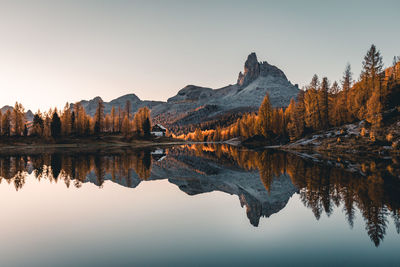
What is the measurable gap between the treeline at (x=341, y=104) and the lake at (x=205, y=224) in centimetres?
4749

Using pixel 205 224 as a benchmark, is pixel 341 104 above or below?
above

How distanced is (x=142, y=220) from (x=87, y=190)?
955 cm

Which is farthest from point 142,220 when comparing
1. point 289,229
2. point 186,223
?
point 289,229

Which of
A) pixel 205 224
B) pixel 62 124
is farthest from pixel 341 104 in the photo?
pixel 62 124

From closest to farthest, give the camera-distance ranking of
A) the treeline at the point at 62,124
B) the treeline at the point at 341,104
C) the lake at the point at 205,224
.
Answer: the lake at the point at 205,224, the treeline at the point at 341,104, the treeline at the point at 62,124

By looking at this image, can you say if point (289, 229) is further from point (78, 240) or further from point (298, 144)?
point (298, 144)

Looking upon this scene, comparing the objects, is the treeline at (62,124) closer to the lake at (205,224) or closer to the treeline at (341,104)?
the treeline at (341,104)

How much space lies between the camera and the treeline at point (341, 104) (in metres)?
59.5

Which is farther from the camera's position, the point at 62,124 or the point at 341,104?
the point at 62,124

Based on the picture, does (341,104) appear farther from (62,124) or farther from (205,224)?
(62,124)

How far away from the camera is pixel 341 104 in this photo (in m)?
72.1

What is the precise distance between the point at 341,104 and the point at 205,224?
246 feet

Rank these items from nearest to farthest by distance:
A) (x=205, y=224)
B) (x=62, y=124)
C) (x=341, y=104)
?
(x=205, y=224)
(x=341, y=104)
(x=62, y=124)

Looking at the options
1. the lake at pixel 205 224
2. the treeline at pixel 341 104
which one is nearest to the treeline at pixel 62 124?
the treeline at pixel 341 104
